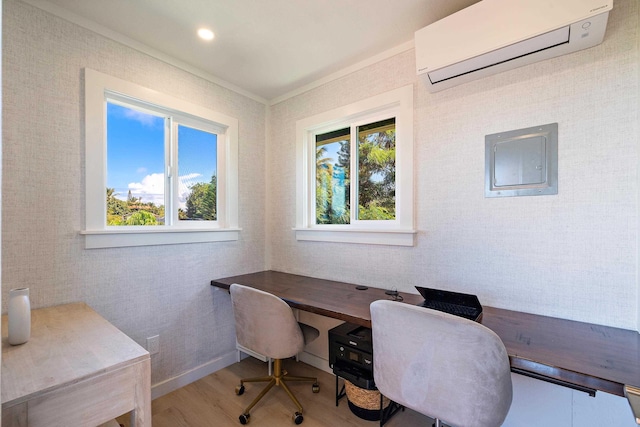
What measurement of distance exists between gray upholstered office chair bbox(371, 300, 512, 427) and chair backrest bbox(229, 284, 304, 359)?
2.18ft

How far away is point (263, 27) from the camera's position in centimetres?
193

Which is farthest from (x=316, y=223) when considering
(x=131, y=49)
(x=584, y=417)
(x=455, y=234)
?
(x=584, y=417)

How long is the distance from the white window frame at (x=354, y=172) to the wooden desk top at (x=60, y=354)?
1547mm

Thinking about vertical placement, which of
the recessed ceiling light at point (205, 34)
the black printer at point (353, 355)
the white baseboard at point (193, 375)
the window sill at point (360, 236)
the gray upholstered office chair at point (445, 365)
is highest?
the recessed ceiling light at point (205, 34)

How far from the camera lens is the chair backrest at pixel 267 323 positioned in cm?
185

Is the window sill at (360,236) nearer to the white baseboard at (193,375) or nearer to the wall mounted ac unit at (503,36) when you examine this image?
the wall mounted ac unit at (503,36)

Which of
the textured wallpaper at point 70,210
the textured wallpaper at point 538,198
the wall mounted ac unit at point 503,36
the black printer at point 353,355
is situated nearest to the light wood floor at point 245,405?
the textured wallpaper at point 70,210

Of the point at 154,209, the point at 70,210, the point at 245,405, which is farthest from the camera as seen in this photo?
the point at 154,209

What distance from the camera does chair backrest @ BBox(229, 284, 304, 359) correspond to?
6.08ft

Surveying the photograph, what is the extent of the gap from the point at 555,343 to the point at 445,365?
1.63 feet

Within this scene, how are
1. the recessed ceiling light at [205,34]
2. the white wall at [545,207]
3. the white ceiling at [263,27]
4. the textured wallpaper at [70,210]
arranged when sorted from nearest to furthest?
the white wall at [545,207]
the textured wallpaper at [70,210]
the white ceiling at [263,27]
the recessed ceiling light at [205,34]

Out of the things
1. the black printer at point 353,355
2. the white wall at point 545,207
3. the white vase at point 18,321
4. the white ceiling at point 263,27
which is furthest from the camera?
the black printer at point 353,355

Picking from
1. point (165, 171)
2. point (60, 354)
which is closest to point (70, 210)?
point (165, 171)

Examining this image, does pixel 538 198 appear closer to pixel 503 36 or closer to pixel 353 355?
pixel 503 36
